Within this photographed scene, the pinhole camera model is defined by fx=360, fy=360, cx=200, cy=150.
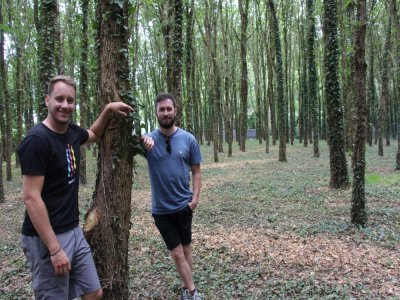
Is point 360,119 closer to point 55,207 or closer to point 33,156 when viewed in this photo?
point 55,207

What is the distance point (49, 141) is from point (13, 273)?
4.45 m

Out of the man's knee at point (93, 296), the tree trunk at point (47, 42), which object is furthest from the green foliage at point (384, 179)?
the man's knee at point (93, 296)

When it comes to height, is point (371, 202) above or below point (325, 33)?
below

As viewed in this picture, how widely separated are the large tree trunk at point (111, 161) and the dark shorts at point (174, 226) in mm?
763

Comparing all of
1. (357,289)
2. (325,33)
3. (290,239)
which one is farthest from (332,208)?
(325,33)

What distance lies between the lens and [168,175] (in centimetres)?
450

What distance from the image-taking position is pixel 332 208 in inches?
355

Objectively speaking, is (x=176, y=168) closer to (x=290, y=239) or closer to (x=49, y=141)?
(x=49, y=141)

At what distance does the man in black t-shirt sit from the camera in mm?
2826

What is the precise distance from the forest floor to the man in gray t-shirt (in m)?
0.93

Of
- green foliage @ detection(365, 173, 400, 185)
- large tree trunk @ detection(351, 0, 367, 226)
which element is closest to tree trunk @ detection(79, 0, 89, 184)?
large tree trunk @ detection(351, 0, 367, 226)

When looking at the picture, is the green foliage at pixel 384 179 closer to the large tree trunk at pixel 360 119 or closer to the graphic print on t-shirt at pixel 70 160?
the large tree trunk at pixel 360 119

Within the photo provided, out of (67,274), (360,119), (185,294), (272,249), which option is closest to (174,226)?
(185,294)

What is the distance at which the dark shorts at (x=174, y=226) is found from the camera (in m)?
4.51
